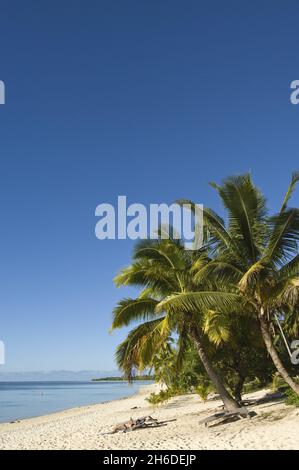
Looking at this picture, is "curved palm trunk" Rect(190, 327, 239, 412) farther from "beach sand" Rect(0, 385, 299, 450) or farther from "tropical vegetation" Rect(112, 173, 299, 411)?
"beach sand" Rect(0, 385, 299, 450)

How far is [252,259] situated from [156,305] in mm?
3769

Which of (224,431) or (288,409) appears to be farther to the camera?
(288,409)

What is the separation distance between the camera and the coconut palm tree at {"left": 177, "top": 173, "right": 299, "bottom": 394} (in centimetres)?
1301

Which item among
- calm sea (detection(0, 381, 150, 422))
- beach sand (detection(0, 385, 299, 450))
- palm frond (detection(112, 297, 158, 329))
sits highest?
palm frond (detection(112, 297, 158, 329))

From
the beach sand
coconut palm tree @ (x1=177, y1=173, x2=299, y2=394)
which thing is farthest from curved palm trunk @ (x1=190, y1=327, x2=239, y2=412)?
coconut palm tree @ (x1=177, y1=173, x2=299, y2=394)

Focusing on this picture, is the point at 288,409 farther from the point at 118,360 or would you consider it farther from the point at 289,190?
the point at 289,190

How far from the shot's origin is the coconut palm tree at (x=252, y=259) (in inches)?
512

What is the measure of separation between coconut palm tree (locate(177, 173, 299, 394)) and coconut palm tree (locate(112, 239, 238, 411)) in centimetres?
177

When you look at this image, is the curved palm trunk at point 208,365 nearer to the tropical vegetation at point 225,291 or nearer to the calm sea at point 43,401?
the tropical vegetation at point 225,291

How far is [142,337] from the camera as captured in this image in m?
15.9

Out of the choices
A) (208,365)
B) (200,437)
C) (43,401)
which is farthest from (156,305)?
(43,401)

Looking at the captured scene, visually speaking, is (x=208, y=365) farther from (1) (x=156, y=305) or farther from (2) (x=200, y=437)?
(2) (x=200, y=437)

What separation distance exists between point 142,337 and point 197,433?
3.78m
